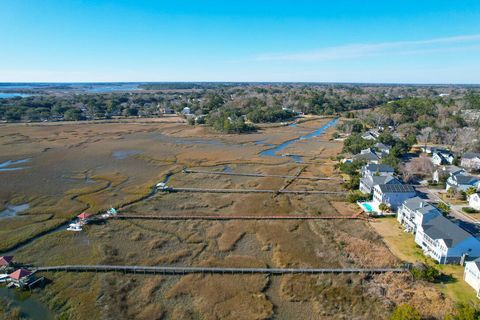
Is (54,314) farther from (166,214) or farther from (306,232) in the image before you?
(306,232)

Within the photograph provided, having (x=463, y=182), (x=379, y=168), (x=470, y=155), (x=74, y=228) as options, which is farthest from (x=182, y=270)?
(x=470, y=155)

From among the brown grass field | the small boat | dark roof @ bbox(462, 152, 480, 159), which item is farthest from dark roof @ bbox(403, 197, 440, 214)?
the small boat

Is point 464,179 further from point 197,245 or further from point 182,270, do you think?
point 182,270

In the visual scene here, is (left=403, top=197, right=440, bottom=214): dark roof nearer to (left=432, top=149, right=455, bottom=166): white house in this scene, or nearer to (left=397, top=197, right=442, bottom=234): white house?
(left=397, top=197, right=442, bottom=234): white house

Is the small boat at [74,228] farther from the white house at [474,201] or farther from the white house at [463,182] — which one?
the white house at [463,182]

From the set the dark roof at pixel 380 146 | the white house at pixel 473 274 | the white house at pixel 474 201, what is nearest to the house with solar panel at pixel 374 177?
the white house at pixel 474 201

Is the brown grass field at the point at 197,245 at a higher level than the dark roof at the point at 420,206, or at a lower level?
lower
